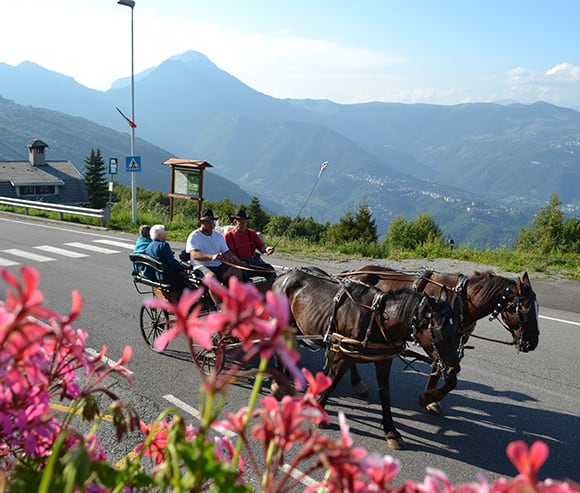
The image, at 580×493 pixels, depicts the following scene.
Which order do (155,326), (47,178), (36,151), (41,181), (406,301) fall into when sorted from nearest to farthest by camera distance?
(406,301) → (155,326) → (41,181) → (47,178) → (36,151)

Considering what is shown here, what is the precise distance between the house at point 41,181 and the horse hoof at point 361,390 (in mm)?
70506

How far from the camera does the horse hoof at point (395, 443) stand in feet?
17.9

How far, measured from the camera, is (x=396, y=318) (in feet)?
18.3

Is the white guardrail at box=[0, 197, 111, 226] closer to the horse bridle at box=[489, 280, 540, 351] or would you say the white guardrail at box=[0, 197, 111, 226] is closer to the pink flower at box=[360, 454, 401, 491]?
the horse bridle at box=[489, 280, 540, 351]

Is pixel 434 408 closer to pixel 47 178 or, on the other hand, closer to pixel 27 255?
pixel 27 255

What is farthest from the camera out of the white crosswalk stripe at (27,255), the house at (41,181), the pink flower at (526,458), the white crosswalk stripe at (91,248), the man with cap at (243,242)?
the house at (41,181)

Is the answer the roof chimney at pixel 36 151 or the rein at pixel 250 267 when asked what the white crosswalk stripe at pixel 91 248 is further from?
the roof chimney at pixel 36 151

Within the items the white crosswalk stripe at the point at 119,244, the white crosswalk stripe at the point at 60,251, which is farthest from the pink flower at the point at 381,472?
the white crosswalk stripe at the point at 119,244

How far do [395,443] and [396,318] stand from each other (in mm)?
1234

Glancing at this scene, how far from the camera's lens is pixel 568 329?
31.0 ft

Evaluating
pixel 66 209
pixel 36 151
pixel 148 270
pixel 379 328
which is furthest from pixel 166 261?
pixel 36 151

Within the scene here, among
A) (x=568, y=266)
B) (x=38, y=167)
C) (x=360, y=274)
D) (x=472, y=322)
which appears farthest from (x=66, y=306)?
(x=38, y=167)

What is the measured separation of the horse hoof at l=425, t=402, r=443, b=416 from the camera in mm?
6261

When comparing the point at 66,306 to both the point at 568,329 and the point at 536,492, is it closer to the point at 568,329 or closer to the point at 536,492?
the point at 568,329
